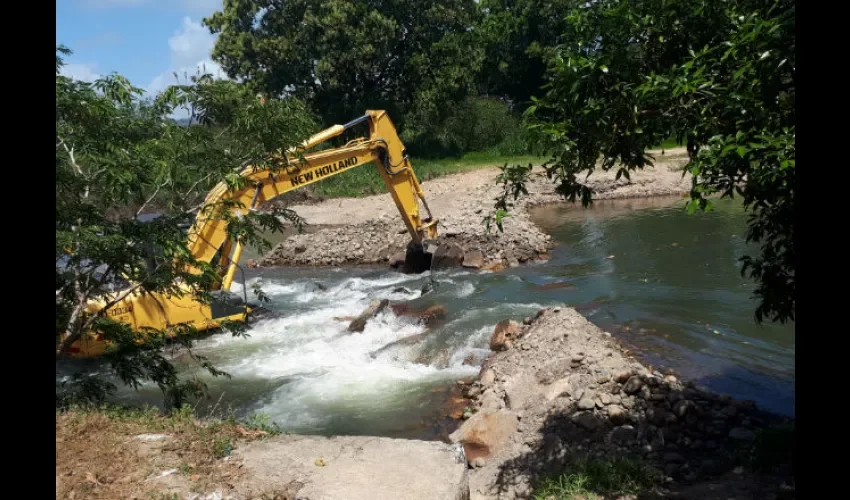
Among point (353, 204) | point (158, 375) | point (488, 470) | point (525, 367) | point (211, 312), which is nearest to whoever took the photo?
point (158, 375)

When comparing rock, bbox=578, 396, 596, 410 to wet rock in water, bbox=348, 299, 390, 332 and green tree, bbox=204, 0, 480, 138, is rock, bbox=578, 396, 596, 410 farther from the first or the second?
green tree, bbox=204, 0, 480, 138

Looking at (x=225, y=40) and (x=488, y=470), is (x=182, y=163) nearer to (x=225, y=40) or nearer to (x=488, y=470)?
(x=488, y=470)

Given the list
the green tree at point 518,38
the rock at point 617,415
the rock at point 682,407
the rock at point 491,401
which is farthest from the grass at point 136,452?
the green tree at point 518,38

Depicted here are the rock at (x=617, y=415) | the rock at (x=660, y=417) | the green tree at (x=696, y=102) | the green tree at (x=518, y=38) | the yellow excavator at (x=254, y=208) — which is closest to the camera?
the green tree at (x=696, y=102)

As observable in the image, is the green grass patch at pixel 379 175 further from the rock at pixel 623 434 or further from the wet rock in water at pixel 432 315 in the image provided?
the rock at pixel 623 434

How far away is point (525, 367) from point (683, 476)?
11.3ft

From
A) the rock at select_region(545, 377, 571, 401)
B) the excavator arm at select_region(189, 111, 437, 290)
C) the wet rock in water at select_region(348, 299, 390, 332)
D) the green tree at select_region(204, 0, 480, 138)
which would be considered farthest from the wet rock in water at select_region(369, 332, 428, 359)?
the green tree at select_region(204, 0, 480, 138)

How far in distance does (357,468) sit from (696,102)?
3933mm

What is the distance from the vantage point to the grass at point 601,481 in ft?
20.8

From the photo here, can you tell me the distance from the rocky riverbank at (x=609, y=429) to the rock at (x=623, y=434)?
0.04 ft

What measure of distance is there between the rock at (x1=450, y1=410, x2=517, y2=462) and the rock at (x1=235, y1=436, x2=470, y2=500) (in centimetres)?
254

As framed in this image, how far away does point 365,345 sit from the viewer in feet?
41.7

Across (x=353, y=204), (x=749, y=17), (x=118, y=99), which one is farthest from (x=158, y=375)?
(x=353, y=204)

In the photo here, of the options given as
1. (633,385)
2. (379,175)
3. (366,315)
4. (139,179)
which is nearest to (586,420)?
(633,385)
